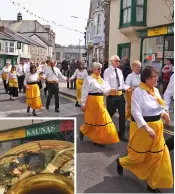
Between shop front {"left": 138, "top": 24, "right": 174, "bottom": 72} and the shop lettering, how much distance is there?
43.3 feet

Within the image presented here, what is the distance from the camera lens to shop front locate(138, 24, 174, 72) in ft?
51.6

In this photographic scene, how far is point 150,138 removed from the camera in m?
4.39

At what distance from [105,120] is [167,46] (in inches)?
415

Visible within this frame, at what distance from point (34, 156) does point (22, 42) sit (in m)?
60.1

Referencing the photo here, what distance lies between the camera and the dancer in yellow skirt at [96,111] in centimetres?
641

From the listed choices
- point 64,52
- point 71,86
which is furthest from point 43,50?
point 71,86

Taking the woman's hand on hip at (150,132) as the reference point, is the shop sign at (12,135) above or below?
above

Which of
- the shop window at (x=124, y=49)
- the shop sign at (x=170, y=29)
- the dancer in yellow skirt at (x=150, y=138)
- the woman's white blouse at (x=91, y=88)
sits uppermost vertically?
the shop sign at (x=170, y=29)

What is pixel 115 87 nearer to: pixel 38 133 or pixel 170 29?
pixel 38 133

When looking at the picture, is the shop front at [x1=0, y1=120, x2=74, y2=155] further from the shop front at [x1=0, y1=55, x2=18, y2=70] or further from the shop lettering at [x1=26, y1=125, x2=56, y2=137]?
the shop front at [x1=0, y1=55, x2=18, y2=70]

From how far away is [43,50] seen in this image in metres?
82.1

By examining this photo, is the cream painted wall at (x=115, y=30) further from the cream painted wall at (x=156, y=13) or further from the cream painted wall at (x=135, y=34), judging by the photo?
the cream painted wall at (x=156, y=13)

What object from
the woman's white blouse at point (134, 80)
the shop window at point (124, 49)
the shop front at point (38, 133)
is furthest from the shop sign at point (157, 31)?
the shop front at point (38, 133)

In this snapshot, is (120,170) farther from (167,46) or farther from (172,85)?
(167,46)
